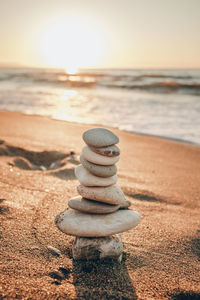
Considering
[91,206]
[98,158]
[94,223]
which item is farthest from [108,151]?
[94,223]

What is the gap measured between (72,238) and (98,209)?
0.51 m

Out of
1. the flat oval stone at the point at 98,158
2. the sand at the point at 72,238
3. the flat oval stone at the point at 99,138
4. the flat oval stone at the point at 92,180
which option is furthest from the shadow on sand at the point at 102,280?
the flat oval stone at the point at 99,138

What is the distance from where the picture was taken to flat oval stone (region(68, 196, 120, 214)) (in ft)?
7.56

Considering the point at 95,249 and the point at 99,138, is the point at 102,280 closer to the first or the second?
the point at 95,249

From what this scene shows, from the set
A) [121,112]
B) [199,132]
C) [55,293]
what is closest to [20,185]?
[55,293]

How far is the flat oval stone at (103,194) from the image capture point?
2.33 m

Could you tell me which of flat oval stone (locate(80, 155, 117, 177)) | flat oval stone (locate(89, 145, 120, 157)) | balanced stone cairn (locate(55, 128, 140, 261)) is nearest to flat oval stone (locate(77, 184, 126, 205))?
balanced stone cairn (locate(55, 128, 140, 261))

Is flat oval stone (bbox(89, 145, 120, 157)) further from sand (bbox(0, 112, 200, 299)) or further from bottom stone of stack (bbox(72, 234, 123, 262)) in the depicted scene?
sand (bbox(0, 112, 200, 299))

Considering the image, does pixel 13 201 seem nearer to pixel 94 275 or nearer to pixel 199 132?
pixel 94 275

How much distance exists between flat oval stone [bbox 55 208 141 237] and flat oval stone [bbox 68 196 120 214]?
5 cm

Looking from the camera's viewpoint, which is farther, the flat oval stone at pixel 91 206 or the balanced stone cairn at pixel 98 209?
the flat oval stone at pixel 91 206

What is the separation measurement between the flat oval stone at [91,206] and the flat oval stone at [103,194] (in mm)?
45

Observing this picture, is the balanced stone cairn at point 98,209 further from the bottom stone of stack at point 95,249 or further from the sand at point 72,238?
the sand at point 72,238

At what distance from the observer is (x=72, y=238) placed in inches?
101
